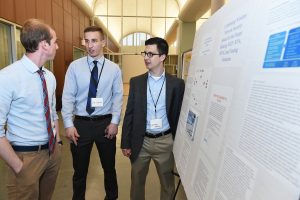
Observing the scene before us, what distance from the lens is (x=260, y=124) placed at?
67 cm

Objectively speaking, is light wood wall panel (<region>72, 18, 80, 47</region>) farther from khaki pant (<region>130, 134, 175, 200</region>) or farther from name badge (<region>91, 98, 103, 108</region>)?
khaki pant (<region>130, 134, 175, 200</region>)

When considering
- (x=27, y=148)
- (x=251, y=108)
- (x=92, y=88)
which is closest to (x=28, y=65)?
(x=27, y=148)

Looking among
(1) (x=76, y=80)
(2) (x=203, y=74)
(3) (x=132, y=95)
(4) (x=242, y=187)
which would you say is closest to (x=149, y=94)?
(3) (x=132, y=95)

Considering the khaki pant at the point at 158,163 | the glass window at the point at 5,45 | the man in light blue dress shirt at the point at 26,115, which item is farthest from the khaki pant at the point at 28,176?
the glass window at the point at 5,45

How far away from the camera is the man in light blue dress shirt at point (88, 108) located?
234 centimetres

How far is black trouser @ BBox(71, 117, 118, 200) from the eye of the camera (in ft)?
7.73

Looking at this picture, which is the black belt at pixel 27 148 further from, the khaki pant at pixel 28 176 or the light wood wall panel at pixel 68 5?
the light wood wall panel at pixel 68 5

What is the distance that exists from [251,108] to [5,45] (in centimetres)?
530

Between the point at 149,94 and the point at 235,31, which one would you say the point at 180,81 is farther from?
the point at 235,31

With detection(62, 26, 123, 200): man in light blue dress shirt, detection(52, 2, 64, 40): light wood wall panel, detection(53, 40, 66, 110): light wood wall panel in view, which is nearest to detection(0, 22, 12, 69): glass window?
detection(53, 40, 66, 110): light wood wall panel

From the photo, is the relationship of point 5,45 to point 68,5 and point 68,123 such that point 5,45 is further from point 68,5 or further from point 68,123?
point 68,5

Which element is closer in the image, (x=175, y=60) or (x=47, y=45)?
(x=47, y=45)

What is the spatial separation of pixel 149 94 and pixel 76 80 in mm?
744

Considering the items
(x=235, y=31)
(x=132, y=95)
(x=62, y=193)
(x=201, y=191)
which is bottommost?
(x=62, y=193)
